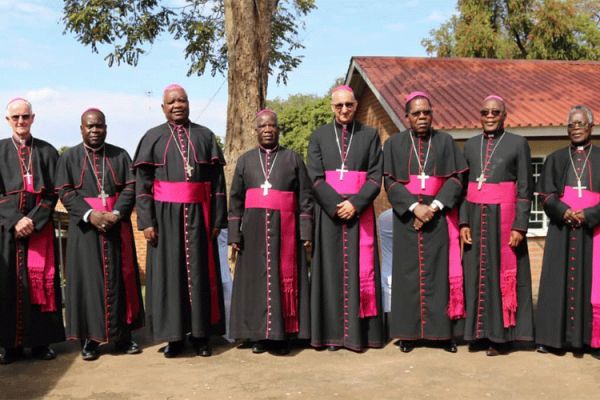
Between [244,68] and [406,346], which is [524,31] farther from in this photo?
[406,346]

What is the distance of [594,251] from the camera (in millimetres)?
5727

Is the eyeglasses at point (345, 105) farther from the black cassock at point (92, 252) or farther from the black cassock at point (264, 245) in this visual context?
the black cassock at point (92, 252)

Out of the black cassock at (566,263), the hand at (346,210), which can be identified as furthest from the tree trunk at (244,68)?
the black cassock at (566,263)

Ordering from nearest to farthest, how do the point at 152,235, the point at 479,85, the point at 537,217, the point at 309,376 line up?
1. the point at 309,376
2. the point at 152,235
3. the point at 537,217
4. the point at 479,85

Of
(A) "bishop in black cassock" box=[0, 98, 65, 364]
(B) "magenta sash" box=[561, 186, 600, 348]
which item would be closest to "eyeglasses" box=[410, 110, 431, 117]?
(B) "magenta sash" box=[561, 186, 600, 348]

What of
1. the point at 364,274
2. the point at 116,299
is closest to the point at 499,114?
the point at 364,274

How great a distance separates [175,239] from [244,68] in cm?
370

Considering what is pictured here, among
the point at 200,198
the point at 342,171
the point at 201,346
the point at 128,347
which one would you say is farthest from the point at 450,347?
the point at 128,347

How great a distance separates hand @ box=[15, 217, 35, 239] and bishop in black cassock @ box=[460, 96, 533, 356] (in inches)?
141

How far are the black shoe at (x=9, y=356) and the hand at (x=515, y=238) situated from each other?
426 cm

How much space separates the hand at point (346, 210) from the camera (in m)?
5.81

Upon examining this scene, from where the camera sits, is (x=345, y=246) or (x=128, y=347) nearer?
(x=345, y=246)

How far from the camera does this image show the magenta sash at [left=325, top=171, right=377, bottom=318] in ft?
19.4

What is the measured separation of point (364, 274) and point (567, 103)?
322 inches
